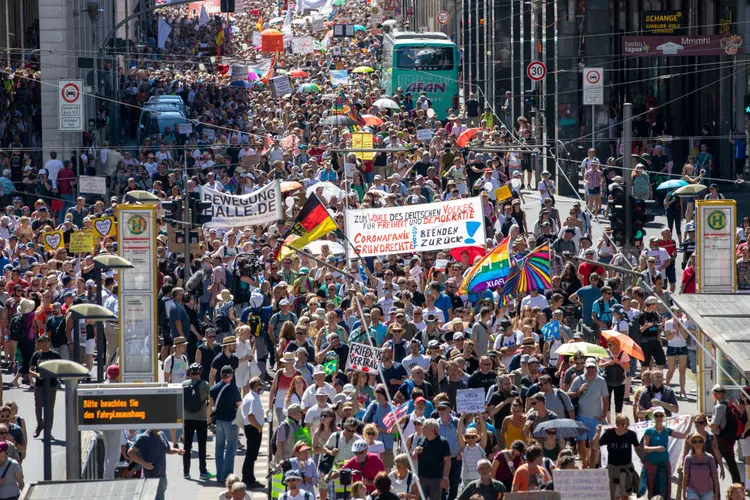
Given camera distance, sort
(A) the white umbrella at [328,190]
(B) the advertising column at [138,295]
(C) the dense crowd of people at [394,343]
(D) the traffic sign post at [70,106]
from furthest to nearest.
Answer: (D) the traffic sign post at [70,106]
(A) the white umbrella at [328,190]
(B) the advertising column at [138,295]
(C) the dense crowd of people at [394,343]

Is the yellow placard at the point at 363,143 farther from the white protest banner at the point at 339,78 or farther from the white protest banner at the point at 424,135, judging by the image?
the white protest banner at the point at 339,78

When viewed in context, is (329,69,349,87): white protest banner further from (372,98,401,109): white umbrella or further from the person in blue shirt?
the person in blue shirt

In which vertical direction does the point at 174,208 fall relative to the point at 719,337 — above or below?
above

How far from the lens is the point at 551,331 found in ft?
65.3

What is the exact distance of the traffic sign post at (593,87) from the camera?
3916 centimetres

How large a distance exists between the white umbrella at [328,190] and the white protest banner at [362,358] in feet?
37.5

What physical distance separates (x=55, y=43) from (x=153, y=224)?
91.8 ft

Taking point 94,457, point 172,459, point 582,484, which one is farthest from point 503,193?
point 582,484

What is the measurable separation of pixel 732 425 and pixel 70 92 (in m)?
26.8

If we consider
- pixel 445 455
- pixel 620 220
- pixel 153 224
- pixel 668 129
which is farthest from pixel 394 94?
pixel 445 455

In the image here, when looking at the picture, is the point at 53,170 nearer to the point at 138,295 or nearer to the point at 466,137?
the point at 466,137

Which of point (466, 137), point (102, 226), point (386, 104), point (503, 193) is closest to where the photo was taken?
point (102, 226)

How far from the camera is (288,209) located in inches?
1179

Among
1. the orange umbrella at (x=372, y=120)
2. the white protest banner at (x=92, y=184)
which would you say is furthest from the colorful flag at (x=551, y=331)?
the orange umbrella at (x=372, y=120)
